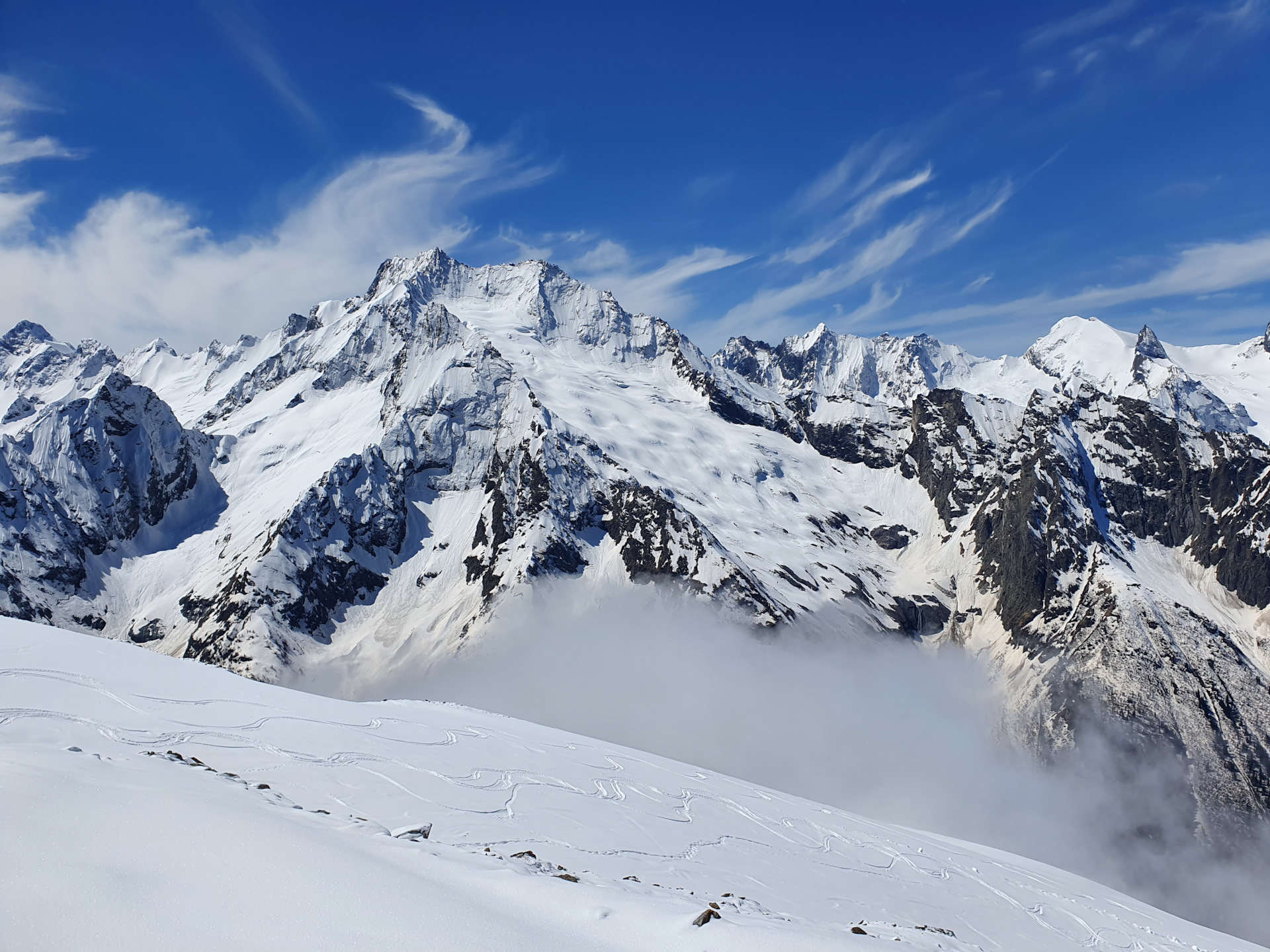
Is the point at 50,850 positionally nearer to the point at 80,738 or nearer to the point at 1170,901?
the point at 80,738

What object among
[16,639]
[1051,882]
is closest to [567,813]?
[16,639]

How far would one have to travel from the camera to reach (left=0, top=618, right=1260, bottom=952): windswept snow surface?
516 inches

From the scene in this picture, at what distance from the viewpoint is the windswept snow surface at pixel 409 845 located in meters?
13.1

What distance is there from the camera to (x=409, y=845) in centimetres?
2038

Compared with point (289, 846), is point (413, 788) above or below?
below

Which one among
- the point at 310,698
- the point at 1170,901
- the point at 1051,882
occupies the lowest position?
the point at 1170,901

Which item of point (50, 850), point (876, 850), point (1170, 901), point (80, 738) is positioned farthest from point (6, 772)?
point (1170, 901)

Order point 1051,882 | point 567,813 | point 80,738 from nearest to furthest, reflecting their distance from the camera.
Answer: point 80,738 → point 567,813 → point 1051,882

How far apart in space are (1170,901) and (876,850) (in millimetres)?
218881

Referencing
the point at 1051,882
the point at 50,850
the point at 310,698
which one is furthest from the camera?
the point at 1051,882

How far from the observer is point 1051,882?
49.3m

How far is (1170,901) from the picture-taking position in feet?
646

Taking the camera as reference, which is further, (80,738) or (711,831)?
(711,831)

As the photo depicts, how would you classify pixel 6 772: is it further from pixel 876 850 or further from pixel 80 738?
pixel 876 850
